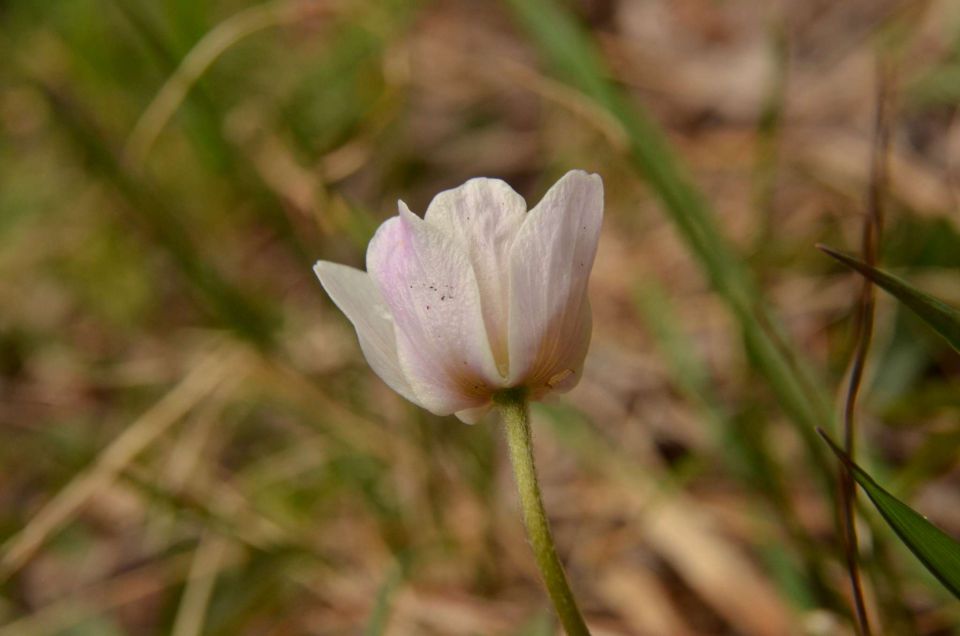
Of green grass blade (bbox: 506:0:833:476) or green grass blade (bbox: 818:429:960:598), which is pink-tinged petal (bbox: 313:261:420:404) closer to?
green grass blade (bbox: 818:429:960:598)

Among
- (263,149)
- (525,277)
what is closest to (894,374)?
(525,277)

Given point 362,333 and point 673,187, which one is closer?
point 362,333

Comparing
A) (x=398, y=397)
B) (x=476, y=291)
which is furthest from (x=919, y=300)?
(x=398, y=397)

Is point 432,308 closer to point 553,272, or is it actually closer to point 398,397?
point 553,272

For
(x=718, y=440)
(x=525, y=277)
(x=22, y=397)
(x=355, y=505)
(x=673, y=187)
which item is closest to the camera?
(x=525, y=277)

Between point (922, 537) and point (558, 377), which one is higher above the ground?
point (558, 377)

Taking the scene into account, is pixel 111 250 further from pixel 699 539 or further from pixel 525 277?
pixel 525 277

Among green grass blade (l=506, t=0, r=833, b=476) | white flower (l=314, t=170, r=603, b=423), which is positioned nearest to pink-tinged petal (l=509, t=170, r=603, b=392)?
white flower (l=314, t=170, r=603, b=423)
